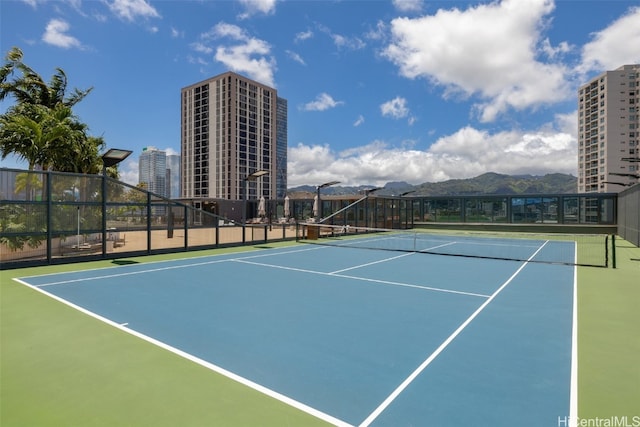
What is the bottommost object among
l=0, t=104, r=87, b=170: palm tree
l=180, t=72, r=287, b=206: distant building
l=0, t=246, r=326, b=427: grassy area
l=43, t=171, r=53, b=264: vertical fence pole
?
l=0, t=246, r=326, b=427: grassy area

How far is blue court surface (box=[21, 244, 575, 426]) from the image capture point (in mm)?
4078

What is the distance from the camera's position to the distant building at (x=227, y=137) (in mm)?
108000

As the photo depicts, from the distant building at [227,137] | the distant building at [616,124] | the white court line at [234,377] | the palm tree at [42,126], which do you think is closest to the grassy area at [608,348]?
the white court line at [234,377]

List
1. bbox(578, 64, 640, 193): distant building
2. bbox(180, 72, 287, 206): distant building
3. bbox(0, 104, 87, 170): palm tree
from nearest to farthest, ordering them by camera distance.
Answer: bbox(0, 104, 87, 170): palm tree, bbox(578, 64, 640, 193): distant building, bbox(180, 72, 287, 206): distant building

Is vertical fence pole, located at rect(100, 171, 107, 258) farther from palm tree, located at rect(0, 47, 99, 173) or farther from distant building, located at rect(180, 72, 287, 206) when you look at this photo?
distant building, located at rect(180, 72, 287, 206)

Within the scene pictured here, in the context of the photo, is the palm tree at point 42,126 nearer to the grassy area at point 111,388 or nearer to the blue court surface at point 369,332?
the blue court surface at point 369,332

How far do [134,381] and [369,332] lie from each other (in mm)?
3637

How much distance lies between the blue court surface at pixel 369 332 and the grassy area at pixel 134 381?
0.90 ft

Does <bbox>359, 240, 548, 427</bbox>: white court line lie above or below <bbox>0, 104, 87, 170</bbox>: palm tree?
below

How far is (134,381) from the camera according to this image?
451cm

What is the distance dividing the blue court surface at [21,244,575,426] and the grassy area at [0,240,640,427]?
0.28 metres

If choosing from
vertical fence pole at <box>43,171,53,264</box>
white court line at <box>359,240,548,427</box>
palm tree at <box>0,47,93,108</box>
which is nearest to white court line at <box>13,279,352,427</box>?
white court line at <box>359,240,548,427</box>

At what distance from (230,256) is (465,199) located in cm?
2785

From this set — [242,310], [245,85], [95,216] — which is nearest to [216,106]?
[245,85]
